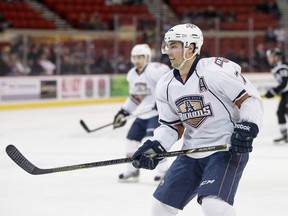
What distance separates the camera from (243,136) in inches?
139

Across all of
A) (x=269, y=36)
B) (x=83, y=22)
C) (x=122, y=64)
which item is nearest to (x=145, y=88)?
(x=122, y=64)

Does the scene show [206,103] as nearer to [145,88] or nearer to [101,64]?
[145,88]

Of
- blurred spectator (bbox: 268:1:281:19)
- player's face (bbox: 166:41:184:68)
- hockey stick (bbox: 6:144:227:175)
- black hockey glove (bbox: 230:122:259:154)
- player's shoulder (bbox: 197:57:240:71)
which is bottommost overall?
blurred spectator (bbox: 268:1:281:19)

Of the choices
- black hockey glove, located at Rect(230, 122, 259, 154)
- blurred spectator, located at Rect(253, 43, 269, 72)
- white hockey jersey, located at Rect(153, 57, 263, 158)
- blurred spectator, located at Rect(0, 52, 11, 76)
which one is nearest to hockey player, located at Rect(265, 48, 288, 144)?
white hockey jersey, located at Rect(153, 57, 263, 158)

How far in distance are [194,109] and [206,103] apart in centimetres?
7

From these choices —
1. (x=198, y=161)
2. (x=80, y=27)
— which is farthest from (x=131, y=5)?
(x=198, y=161)

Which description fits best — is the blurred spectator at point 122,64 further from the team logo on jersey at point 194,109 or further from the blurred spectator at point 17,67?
the team logo on jersey at point 194,109

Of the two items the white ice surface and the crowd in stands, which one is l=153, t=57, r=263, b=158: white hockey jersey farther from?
the crowd in stands

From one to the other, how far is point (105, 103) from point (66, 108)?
59.2 inches

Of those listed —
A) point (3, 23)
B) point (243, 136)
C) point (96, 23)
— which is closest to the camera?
point (243, 136)

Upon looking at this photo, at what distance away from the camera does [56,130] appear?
1102 cm

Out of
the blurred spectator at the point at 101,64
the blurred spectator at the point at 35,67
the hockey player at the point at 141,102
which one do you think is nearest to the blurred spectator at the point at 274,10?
the blurred spectator at the point at 101,64

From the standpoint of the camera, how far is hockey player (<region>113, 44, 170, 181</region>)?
679cm

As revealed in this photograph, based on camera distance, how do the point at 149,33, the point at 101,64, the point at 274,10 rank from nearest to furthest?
the point at 101,64
the point at 149,33
the point at 274,10
